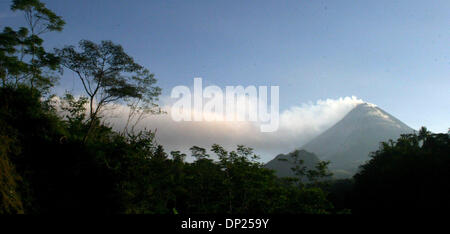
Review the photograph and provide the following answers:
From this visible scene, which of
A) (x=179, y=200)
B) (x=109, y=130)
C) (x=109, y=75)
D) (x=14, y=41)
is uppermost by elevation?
(x=14, y=41)

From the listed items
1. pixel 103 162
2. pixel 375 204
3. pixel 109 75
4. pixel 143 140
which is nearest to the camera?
pixel 103 162

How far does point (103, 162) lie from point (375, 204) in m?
33.5

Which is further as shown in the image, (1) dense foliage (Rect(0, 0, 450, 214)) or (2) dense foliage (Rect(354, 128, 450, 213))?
(2) dense foliage (Rect(354, 128, 450, 213))

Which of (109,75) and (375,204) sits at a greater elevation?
(109,75)

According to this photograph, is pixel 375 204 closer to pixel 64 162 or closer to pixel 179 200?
pixel 179 200

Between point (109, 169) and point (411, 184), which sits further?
point (411, 184)

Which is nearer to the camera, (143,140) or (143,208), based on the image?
(143,208)

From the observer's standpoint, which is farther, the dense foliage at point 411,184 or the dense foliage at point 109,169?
the dense foliage at point 411,184

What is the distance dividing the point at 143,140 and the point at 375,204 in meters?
31.7
